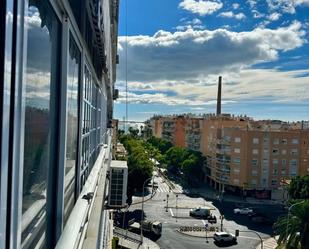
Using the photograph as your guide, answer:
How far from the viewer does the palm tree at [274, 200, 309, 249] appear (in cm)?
1767

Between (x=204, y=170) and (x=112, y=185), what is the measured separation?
1398 inches

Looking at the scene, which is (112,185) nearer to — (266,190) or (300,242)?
(300,242)

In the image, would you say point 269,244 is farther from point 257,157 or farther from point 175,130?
point 175,130

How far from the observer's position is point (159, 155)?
54938 mm

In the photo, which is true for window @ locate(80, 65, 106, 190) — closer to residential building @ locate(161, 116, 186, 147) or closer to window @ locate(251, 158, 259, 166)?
window @ locate(251, 158, 259, 166)

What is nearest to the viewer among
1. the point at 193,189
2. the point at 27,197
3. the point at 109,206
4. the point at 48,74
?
the point at 27,197

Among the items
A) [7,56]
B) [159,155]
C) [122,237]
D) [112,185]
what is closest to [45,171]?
[7,56]

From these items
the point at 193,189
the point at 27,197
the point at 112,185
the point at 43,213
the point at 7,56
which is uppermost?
the point at 7,56

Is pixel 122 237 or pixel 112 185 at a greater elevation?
pixel 112 185

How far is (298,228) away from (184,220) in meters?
11.4

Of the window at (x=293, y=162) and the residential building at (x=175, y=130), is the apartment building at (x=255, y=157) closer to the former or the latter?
the window at (x=293, y=162)

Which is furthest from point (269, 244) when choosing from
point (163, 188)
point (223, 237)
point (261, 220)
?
point (163, 188)

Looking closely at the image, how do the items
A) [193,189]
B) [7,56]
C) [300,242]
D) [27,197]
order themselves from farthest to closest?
1. [193,189]
2. [300,242]
3. [27,197]
4. [7,56]

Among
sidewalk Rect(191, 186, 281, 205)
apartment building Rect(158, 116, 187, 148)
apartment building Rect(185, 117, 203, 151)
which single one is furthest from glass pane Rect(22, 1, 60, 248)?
apartment building Rect(158, 116, 187, 148)
